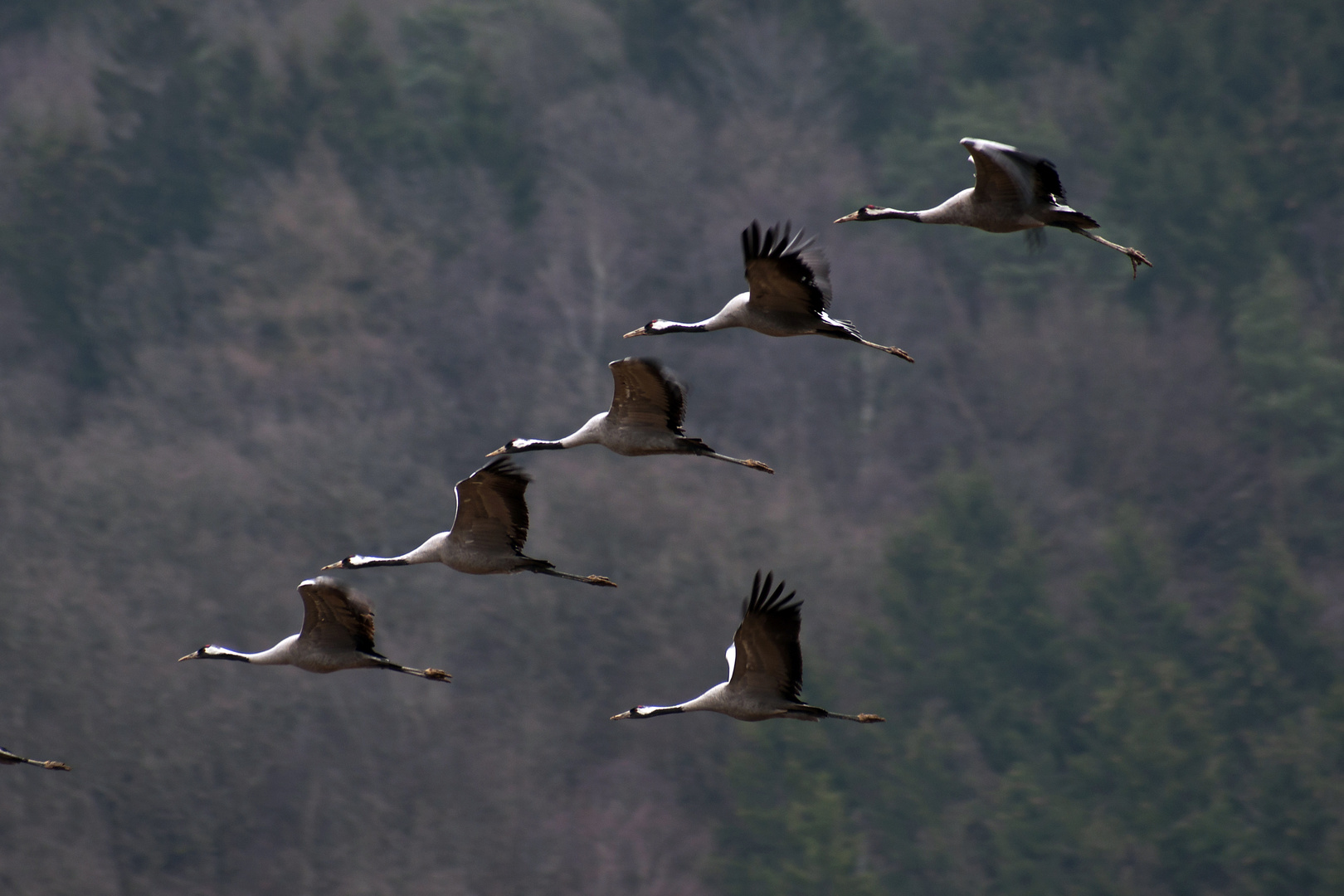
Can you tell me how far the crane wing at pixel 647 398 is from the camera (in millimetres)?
15039

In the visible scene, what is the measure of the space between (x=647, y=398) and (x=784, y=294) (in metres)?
1.55

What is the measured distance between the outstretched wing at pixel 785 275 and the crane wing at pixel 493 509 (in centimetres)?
257

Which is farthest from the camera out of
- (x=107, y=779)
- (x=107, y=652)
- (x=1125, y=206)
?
(x=1125, y=206)

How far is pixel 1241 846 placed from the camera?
148 ft

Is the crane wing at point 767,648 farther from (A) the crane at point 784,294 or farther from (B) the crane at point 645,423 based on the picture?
(A) the crane at point 784,294

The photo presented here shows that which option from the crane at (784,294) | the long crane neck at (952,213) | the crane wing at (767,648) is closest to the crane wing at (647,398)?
the crane at (784,294)

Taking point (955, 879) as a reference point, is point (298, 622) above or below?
above

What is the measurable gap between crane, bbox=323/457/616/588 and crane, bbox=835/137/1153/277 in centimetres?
373

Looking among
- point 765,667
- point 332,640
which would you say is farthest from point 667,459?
point 765,667

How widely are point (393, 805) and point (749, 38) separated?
3608 centimetres

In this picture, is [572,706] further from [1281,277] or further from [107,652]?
[1281,277]

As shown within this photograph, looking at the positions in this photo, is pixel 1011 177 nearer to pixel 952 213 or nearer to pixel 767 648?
pixel 952 213

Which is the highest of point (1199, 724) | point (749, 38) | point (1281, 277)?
point (749, 38)

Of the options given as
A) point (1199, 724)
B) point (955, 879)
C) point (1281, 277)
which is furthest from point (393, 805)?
point (1281, 277)
